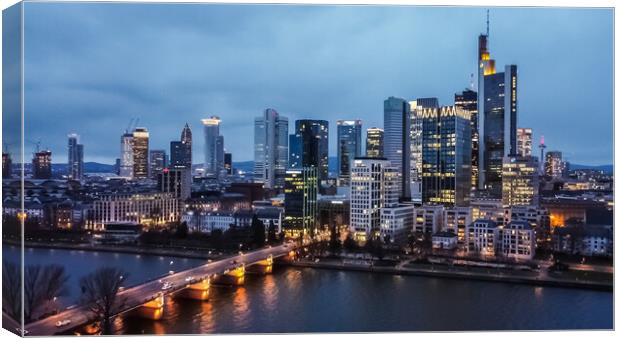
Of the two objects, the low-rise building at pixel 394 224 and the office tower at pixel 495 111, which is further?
the office tower at pixel 495 111

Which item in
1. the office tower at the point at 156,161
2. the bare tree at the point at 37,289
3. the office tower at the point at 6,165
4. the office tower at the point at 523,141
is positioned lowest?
the bare tree at the point at 37,289

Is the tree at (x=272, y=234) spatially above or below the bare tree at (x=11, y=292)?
below

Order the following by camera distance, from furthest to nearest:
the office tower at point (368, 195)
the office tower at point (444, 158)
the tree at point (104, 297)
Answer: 1. the office tower at point (444, 158)
2. the office tower at point (368, 195)
3. the tree at point (104, 297)

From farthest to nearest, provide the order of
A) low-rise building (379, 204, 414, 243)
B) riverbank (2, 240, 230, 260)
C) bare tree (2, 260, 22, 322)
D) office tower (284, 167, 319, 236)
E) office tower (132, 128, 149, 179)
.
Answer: office tower (132, 128, 149, 179) < office tower (284, 167, 319, 236) < low-rise building (379, 204, 414, 243) < riverbank (2, 240, 230, 260) < bare tree (2, 260, 22, 322)

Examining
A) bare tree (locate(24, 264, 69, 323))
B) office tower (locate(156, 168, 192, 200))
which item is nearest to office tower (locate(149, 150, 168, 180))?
office tower (locate(156, 168, 192, 200))

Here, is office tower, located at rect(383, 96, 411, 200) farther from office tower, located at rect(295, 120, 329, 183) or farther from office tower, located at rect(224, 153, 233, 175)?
office tower, located at rect(224, 153, 233, 175)

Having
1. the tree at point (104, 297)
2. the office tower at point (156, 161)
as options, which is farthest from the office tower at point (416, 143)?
the tree at point (104, 297)

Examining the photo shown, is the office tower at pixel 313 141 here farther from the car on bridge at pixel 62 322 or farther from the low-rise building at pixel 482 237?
the car on bridge at pixel 62 322
